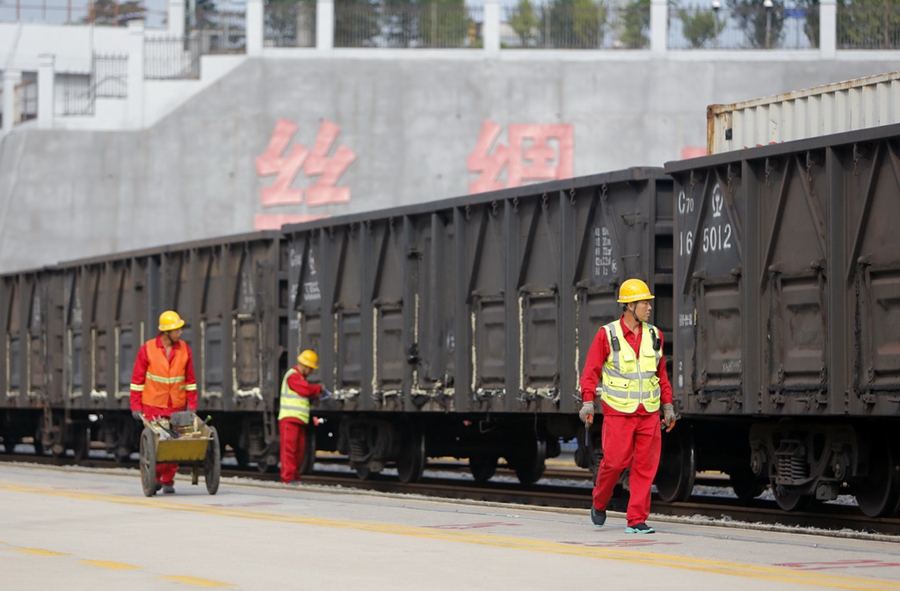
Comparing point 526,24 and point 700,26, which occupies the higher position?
point 526,24

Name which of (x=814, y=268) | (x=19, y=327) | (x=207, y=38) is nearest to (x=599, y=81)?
(x=207, y=38)

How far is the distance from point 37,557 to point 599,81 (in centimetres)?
3228

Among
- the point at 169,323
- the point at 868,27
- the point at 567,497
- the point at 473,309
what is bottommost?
the point at 567,497

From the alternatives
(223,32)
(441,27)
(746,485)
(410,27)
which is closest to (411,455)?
(746,485)

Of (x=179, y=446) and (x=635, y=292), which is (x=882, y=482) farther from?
(x=179, y=446)

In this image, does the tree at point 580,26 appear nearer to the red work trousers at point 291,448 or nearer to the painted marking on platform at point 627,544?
the red work trousers at point 291,448

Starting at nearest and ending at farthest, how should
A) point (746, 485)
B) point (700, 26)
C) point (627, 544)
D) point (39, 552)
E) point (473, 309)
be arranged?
point (39, 552) < point (627, 544) < point (746, 485) < point (473, 309) < point (700, 26)

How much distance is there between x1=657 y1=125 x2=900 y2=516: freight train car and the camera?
38.4 ft

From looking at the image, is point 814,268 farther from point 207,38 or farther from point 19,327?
point 207,38

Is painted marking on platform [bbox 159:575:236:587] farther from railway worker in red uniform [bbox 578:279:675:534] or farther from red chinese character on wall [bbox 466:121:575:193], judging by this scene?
red chinese character on wall [bbox 466:121:575:193]

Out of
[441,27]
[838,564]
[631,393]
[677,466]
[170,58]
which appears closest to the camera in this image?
[838,564]

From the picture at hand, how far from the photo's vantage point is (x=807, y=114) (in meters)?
13.9

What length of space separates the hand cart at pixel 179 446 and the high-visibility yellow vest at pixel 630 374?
548 centimetres

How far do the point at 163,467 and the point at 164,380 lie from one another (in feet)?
2.90
